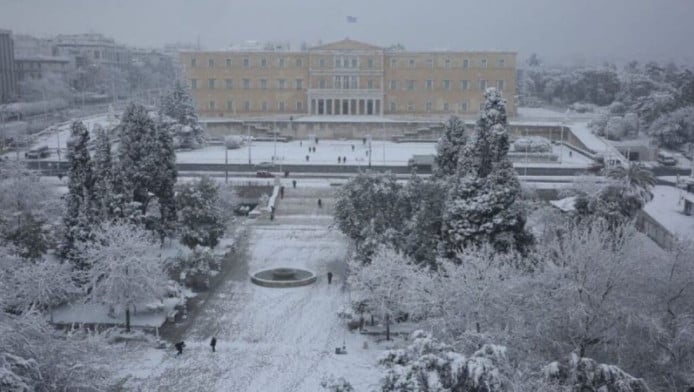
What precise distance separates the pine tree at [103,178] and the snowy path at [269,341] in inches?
175

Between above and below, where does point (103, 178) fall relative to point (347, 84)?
below

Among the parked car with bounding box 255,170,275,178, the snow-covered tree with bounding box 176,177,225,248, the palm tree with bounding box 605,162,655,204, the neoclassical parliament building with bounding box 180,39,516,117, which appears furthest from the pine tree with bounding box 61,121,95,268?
the neoclassical parliament building with bounding box 180,39,516,117

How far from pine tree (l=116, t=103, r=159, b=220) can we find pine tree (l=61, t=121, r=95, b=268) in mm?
3640

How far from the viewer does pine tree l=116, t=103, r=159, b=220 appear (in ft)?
88.7

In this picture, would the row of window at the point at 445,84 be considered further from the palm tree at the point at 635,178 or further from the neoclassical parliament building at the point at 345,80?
the palm tree at the point at 635,178

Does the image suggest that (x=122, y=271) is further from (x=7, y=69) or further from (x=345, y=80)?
(x=7, y=69)

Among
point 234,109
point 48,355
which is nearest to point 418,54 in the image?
point 234,109

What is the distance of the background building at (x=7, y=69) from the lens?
66819 millimetres

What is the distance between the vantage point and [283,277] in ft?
83.0

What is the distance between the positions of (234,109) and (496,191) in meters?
45.2

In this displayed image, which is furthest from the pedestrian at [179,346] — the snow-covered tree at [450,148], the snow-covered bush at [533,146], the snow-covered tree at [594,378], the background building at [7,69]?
the background building at [7,69]

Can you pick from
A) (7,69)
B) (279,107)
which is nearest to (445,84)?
(279,107)

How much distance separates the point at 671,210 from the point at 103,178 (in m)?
23.6

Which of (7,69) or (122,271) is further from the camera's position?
(7,69)
